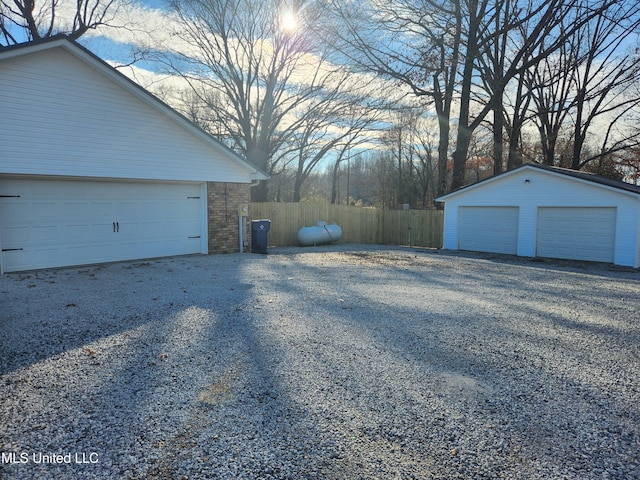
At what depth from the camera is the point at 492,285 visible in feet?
25.6

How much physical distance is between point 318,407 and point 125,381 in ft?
5.57

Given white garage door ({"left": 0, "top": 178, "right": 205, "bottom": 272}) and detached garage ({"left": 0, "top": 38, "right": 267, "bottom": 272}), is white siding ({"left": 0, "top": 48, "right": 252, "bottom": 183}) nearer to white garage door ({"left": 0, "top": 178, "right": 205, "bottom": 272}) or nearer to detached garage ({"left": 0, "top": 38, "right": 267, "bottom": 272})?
detached garage ({"left": 0, "top": 38, "right": 267, "bottom": 272})

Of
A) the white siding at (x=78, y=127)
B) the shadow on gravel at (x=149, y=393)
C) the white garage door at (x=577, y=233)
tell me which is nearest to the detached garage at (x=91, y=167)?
the white siding at (x=78, y=127)

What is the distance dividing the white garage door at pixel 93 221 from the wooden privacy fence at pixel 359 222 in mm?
5068

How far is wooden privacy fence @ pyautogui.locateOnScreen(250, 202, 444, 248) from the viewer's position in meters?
16.6

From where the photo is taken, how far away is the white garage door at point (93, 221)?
28.1 feet

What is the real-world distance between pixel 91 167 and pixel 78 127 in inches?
36.6

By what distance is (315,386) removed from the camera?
125 inches

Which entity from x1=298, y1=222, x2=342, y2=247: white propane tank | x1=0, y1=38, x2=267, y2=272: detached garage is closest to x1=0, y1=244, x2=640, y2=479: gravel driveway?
x1=0, y1=38, x2=267, y2=272: detached garage

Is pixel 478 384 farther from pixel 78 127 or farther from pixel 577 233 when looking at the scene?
pixel 577 233

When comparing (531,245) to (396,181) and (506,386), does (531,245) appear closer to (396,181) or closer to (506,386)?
(506,386)

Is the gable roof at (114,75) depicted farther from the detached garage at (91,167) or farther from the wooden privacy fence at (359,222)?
the wooden privacy fence at (359,222)

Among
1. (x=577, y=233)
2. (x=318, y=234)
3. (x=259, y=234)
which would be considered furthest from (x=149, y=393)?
(x=318, y=234)

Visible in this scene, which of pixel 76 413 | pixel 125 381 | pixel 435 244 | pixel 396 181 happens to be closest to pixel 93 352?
pixel 125 381
